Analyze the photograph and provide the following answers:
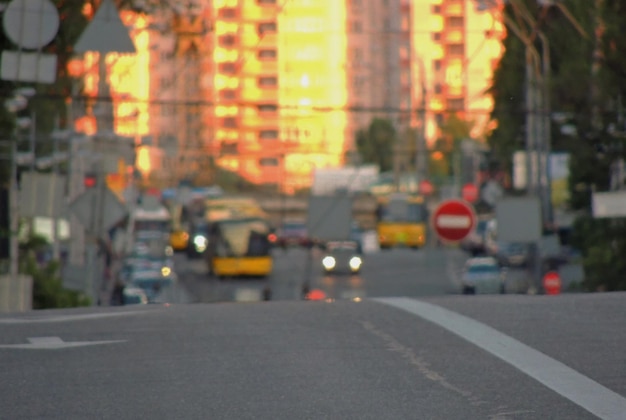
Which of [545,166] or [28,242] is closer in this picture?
[28,242]

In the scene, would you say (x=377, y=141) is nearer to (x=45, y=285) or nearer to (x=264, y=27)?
(x=264, y=27)

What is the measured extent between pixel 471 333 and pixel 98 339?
7.22 ft

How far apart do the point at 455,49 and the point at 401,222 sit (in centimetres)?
5952

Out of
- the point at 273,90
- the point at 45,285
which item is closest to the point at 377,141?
the point at 273,90

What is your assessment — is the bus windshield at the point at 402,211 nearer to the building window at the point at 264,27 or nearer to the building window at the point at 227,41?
the building window at the point at 264,27

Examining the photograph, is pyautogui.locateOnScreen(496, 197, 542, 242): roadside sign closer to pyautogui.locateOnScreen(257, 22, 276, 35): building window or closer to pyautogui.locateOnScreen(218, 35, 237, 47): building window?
pyautogui.locateOnScreen(257, 22, 276, 35): building window

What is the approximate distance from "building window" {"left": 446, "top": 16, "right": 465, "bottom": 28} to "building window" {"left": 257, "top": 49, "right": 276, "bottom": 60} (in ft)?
104

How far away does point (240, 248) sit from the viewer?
71875 mm

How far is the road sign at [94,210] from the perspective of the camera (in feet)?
105

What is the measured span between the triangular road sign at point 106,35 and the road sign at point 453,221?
7.25m

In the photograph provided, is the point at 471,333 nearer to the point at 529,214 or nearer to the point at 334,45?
the point at 529,214

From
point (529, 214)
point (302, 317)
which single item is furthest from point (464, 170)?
point (302, 317)

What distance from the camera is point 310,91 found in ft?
585

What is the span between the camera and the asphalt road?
7.91 meters
